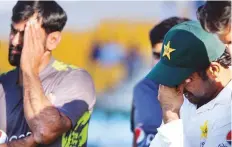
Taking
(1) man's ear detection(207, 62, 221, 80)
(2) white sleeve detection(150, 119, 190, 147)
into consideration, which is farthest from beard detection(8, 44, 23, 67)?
(1) man's ear detection(207, 62, 221, 80)

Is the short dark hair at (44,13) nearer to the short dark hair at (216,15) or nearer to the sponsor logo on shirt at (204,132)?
the short dark hair at (216,15)

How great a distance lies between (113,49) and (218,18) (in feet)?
5.52

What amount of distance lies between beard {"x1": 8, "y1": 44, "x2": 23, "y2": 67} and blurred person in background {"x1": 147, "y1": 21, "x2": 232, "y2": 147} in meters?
1.13

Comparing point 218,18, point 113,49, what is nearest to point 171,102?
point 218,18

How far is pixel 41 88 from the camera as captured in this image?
11.6 ft

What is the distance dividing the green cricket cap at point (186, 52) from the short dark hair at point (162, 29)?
134 centimetres

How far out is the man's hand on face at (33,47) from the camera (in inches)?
Result: 143

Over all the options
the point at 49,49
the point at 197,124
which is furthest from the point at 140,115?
the point at 197,124

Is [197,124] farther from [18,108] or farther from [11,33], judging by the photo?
[11,33]

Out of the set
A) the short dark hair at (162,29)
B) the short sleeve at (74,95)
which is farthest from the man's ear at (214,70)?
the short dark hair at (162,29)

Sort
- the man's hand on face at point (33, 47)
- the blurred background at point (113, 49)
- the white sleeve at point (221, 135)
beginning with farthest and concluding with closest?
1. the blurred background at point (113, 49)
2. the man's hand on face at point (33, 47)
3. the white sleeve at point (221, 135)

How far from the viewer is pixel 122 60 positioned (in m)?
5.02

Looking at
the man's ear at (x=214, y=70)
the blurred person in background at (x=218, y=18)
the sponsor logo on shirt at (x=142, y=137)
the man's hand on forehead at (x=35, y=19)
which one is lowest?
the sponsor logo on shirt at (x=142, y=137)

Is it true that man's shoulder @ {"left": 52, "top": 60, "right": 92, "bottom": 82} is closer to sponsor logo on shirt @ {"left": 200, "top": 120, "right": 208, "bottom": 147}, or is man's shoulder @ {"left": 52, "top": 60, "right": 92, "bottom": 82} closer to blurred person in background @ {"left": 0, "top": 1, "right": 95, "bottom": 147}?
blurred person in background @ {"left": 0, "top": 1, "right": 95, "bottom": 147}
